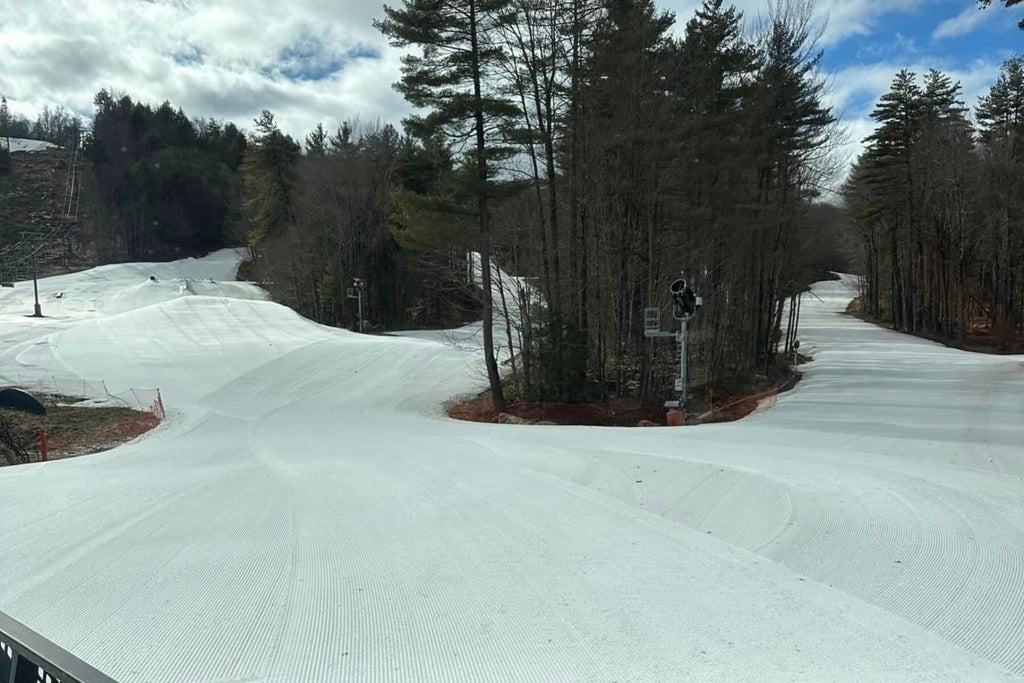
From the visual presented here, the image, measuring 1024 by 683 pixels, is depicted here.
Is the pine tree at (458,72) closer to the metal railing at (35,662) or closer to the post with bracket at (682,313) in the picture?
the post with bracket at (682,313)

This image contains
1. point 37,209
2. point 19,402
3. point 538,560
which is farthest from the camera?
point 37,209

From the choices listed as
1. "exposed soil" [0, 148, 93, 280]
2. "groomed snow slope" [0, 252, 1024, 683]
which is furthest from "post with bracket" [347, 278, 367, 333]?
"exposed soil" [0, 148, 93, 280]

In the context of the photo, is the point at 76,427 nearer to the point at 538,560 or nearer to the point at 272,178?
the point at 538,560

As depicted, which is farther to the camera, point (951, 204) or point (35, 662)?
point (951, 204)

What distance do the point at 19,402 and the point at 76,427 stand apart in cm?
192

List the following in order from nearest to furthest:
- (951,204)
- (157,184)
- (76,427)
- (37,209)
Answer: (76,427), (951,204), (37,209), (157,184)

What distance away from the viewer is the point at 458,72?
17.4m

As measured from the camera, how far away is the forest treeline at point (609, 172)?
16.7 m

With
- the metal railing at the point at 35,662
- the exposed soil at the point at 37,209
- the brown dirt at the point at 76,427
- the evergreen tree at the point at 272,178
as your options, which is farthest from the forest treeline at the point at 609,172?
the exposed soil at the point at 37,209

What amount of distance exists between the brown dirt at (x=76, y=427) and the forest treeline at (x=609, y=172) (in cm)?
856

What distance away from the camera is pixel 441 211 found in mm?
17625

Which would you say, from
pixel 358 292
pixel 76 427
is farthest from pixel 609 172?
pixel 358 292

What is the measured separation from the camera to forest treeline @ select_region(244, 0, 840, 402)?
1673 centimetres

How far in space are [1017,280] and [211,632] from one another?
145 ft
